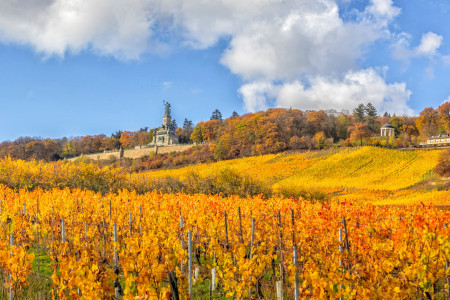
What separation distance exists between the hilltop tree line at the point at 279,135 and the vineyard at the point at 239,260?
4946 cm

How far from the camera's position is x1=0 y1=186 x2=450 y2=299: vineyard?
4.19 m

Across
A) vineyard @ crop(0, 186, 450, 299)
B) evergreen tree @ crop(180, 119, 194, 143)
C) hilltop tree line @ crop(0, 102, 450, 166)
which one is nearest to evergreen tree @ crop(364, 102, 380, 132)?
hilltop tree line @ crop(0, 102, 450, 166)

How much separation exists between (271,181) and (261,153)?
1515 centimetres

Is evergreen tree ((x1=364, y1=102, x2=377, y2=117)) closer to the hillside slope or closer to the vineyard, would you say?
the hillside slope

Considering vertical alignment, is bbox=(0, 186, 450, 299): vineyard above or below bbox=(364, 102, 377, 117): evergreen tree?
below

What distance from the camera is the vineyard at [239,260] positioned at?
4.19m

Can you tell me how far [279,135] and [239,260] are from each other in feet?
187

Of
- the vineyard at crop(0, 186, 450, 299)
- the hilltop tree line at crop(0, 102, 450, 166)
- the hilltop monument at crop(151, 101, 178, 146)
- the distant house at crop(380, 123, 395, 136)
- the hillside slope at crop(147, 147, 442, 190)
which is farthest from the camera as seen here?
the hilltop monument at crop(151, 101, 178, 146)

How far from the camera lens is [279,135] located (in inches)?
2406

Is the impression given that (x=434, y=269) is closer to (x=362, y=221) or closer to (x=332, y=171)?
(x=362, y=221)

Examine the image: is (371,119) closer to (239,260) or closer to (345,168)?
(345,168)

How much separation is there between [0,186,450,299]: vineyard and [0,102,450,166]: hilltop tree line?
49.5 metres

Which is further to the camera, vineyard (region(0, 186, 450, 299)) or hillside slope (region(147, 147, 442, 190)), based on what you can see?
hillside slope (region(147, 147, 442, 190))

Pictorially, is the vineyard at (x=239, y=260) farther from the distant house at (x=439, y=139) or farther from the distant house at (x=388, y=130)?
the distant house at (x=388, y=130)
